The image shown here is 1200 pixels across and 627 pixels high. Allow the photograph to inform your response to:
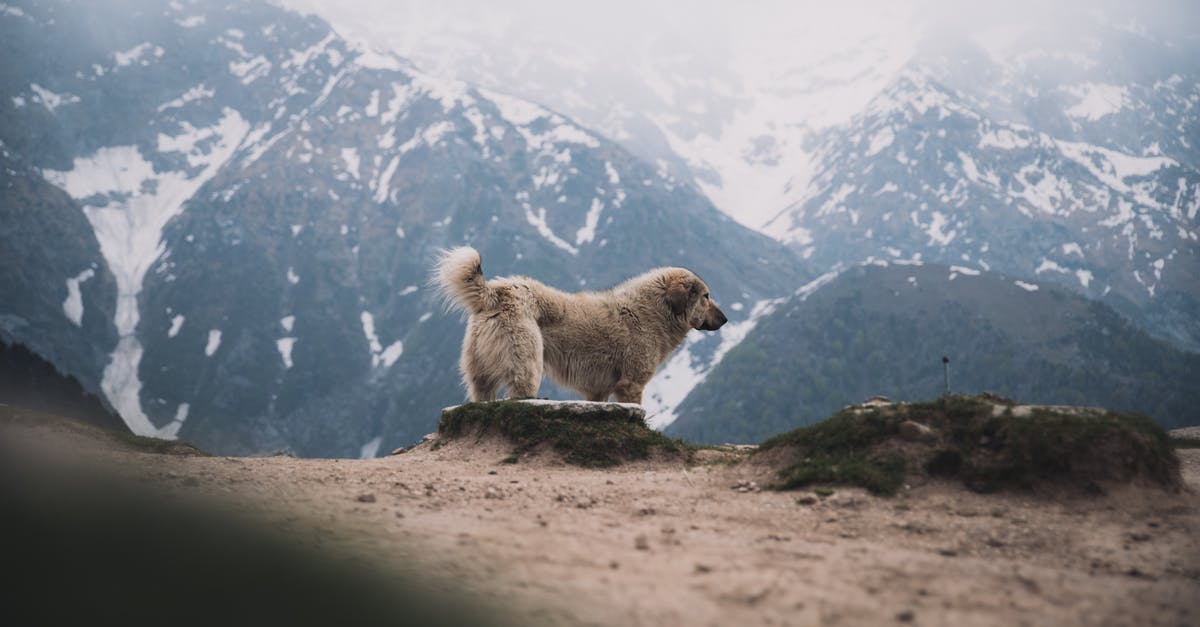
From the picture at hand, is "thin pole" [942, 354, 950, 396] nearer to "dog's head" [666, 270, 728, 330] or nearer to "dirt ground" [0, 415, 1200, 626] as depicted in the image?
"dirt ground" [0, 415, 1200, 626]

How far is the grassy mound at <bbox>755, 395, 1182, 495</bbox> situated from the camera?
28.4 ft

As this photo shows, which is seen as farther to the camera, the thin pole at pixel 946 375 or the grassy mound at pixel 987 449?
the thin pole at pixel 946 375

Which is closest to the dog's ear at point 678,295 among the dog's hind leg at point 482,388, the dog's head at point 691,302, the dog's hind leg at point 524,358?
the dog's head at point 691,302

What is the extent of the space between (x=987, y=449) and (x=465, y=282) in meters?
7.95

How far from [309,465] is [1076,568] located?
28.4 ft

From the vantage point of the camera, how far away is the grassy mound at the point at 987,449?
8.66 metres

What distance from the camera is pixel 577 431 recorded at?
1227 centimetres

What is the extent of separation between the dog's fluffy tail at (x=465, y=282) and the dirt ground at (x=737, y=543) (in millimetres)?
3940

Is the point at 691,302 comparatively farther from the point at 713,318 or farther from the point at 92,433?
the point at 92,433

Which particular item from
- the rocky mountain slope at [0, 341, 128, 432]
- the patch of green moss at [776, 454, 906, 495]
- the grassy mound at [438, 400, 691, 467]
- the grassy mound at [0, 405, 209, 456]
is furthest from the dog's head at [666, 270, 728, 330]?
the rocky mountain slope at [0, 341, 128, 432]

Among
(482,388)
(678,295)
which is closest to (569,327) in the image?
(482,388)

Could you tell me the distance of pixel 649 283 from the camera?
16750 mm

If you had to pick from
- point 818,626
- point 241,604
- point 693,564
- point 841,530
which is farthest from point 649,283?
point 241,604

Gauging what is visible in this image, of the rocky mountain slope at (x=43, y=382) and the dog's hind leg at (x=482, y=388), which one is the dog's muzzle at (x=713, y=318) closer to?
the dog's hind leg at (x=482, y=388)
